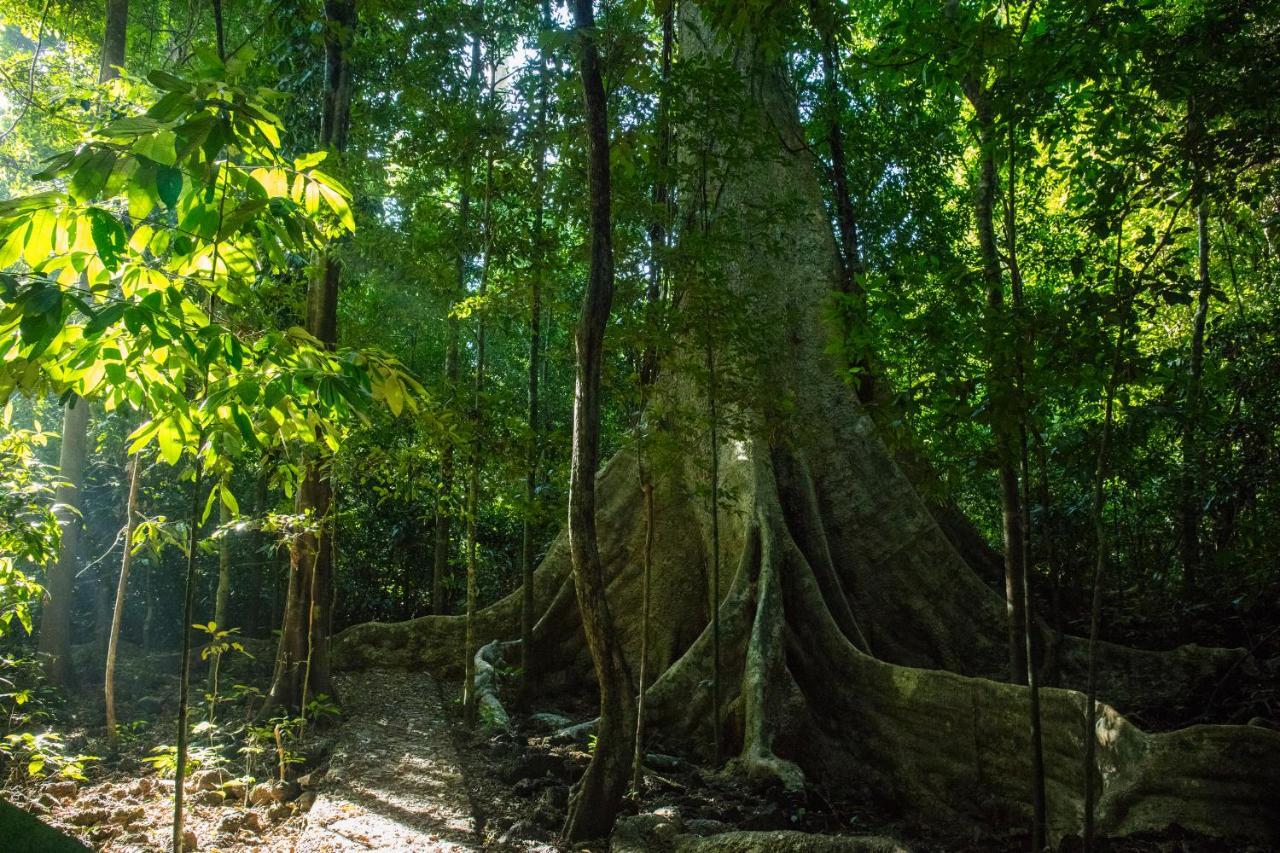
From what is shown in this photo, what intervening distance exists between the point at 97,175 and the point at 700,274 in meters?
4.31

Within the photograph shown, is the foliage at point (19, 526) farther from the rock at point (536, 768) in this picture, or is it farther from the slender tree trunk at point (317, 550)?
the rock at point (536, 768)

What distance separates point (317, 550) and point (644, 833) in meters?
4.00

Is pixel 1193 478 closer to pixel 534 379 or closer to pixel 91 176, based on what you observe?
pixel 534 379

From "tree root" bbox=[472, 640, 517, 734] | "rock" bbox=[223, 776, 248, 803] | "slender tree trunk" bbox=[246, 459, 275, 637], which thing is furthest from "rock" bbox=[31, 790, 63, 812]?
"slender tree trunk" bbox=[246, 459, 275, 637]

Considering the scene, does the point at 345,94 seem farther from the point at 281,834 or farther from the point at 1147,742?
the point at 1147,742

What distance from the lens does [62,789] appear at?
5.24m

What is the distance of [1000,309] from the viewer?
3.97 meters

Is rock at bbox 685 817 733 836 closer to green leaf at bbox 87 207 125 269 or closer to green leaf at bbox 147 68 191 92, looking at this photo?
green leaf at bbox 87 207 125 269

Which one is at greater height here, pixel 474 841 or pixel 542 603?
pixel 542 603

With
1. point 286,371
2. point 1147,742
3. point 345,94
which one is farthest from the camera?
point 345,94

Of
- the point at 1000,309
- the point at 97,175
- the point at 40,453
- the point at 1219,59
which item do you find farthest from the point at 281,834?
the point at 40,453

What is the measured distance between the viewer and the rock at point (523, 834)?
4.54m

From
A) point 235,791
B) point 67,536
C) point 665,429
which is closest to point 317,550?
point 235,791

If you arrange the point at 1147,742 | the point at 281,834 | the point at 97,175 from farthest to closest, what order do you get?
the point at 281,834 < the point at 1147,742 < the point at 97,175
